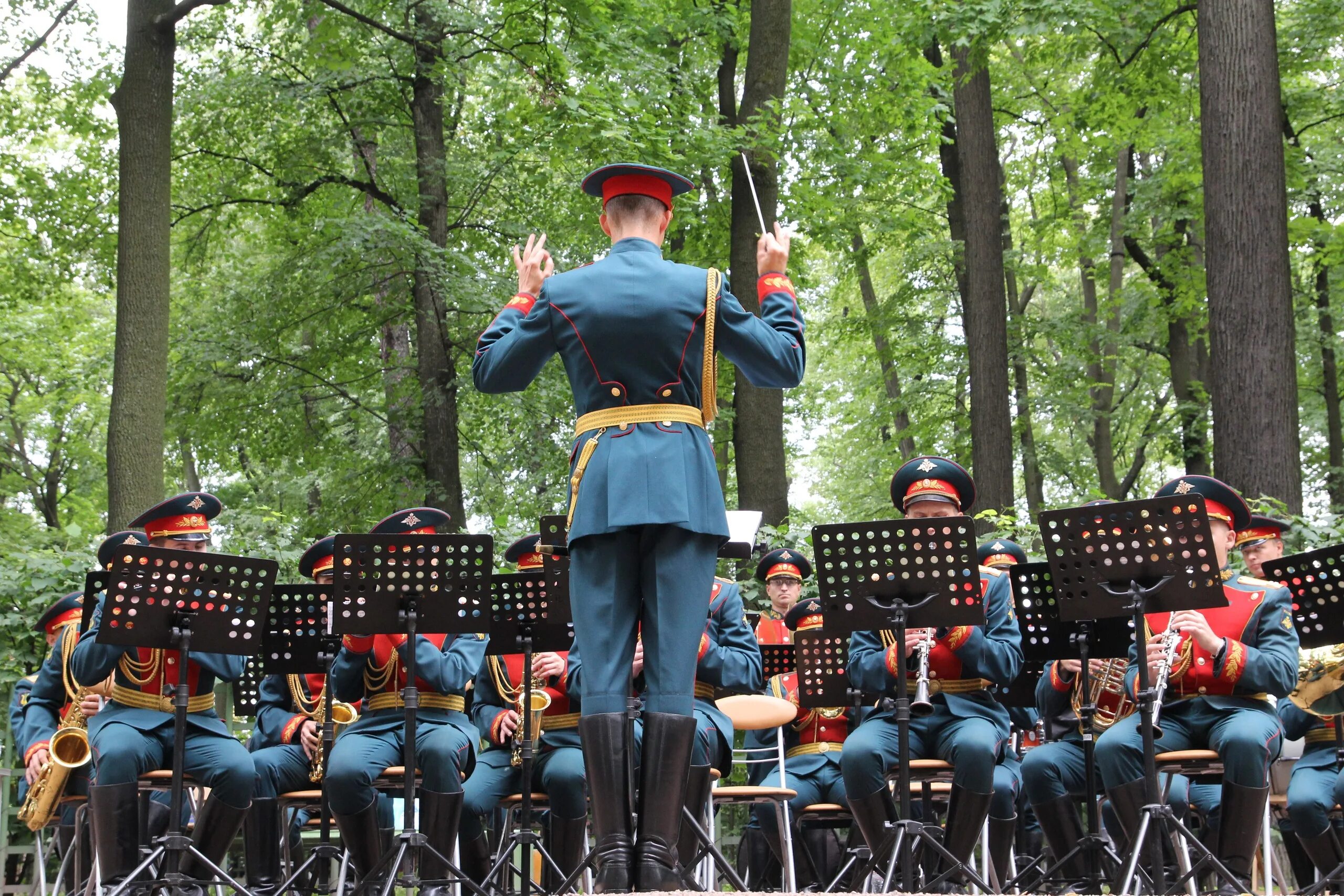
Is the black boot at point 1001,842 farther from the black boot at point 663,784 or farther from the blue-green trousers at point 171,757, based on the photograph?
the blue-green trousers at point 171,757

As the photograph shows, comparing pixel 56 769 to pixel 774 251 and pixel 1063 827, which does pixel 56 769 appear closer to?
pixel 774 251

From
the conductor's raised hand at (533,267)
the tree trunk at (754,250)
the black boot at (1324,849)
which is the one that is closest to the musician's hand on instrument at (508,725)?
the conductor's raised hand at (533,267)

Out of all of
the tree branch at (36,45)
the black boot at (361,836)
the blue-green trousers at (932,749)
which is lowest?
the black boot at (361,836)

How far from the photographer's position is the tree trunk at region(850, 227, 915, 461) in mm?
23125

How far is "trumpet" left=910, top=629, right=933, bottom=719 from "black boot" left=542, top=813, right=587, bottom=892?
1878mm

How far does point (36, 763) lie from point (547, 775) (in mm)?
2673

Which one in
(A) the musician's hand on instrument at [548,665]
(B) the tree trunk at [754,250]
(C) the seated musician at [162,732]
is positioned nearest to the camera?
(C) the seated musician at [162,732]

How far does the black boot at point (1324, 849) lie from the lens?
22.7ft

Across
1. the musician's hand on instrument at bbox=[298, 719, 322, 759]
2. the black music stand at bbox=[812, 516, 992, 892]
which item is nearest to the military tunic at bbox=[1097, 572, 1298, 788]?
the black music stand at bbox=[812, 516, 992, 892]

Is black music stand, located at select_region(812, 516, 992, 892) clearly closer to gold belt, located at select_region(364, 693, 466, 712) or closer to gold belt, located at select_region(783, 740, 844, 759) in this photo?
gold belt, located at select_region(364, 693, 466, 712)

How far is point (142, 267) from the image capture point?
498 inches

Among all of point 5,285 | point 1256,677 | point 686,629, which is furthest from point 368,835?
point 5,285

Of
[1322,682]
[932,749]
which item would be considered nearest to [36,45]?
[932,749]

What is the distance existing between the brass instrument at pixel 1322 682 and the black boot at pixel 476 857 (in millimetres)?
4253
